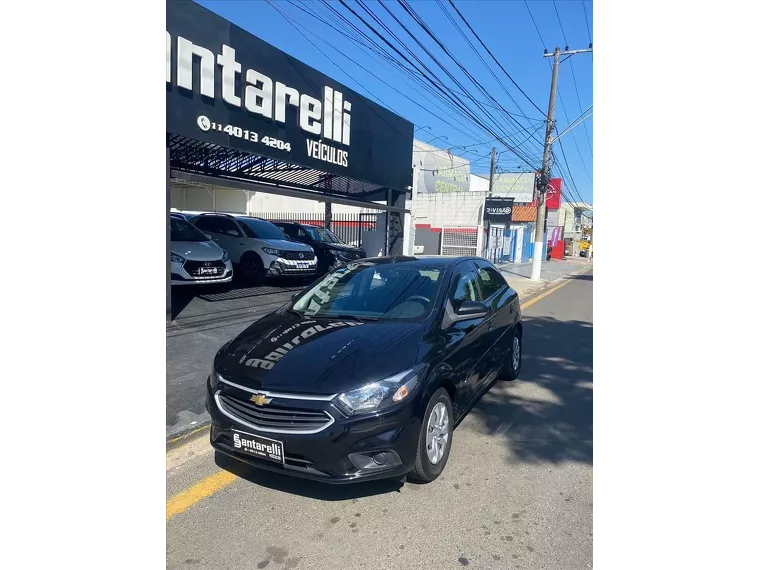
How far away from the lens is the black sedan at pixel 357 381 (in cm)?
261

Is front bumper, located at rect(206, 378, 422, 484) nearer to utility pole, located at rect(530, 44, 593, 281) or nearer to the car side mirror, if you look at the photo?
the car side mirror

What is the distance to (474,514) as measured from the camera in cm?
269

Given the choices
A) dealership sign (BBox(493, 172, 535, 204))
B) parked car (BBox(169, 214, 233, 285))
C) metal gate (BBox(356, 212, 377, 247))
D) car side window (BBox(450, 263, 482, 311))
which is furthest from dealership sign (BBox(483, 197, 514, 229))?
car side window (BBox(450, 263, 482, 311))

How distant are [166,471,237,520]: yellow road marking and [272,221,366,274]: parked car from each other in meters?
9.40

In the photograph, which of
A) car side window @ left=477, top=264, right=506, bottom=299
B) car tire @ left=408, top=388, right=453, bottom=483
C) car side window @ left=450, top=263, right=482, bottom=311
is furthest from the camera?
car side window @ left=477, top=264, right=506, bottom=299

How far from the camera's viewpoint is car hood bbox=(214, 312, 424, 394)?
2.72m

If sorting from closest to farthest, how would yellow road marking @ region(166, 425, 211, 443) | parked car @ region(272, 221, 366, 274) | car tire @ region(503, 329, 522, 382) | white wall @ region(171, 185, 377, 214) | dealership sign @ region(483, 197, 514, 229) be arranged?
yellow road marking @ region(166, 425, 211, 443), car tire @ region(503, 329, 522, 382), parked car @ region(272, 221, 366, 274), dealership sign @ region(483, 197, 514, 229), white wall @ region(171, 185, 377, 214)

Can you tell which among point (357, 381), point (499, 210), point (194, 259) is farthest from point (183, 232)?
point (499, 210)

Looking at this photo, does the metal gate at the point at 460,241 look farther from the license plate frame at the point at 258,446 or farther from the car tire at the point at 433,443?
the license plate frame at the point at 258,446

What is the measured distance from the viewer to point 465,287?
166 inches

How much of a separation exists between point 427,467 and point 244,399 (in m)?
1.26

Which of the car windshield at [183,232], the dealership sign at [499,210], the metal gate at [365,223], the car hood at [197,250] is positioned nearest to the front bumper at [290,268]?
the car hood at [197,250]

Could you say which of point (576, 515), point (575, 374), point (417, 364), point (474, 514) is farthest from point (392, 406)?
point (575, 374)

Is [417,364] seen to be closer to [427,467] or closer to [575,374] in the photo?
[427,467]
